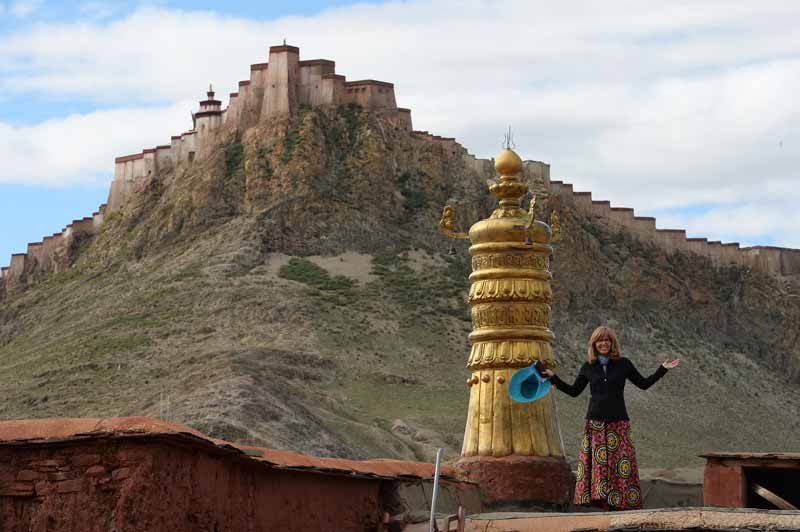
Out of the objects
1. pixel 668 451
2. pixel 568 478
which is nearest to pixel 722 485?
pixel 568 478

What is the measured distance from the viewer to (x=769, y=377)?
73750 millimetres

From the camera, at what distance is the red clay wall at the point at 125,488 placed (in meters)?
7.26

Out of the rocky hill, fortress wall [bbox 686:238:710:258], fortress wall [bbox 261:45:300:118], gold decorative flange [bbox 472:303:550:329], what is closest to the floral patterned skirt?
gold decorative flange [bbox 472:303:550:329]

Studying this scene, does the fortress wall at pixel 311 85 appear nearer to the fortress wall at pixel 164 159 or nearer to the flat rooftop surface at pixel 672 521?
the fortress wall at pixel 164 159

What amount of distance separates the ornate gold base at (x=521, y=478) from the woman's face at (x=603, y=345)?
911 mm

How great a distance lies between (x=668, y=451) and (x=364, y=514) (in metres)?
46.7

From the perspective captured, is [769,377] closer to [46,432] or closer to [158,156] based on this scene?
[158,156]

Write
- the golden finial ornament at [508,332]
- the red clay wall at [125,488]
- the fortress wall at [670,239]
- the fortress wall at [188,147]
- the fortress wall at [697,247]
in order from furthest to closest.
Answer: the fortress wall at [697,247] → the fortress wall at [670,239] → the fortress wall at [188,147] → the golden finial ornament at [508,332] → the red clay wall at [125,488]

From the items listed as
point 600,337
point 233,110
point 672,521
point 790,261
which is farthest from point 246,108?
point 672,521

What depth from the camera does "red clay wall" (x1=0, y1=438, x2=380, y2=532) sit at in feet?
23.8

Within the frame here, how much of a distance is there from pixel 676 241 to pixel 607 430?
67.3 meters

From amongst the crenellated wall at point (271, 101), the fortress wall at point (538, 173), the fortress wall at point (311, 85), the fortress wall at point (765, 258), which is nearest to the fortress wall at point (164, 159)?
the crenellated wall at point (271, 101)

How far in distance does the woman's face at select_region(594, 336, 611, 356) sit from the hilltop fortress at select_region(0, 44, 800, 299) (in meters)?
59.4

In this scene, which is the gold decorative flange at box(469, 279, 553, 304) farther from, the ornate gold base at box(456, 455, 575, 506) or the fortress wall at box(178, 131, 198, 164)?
the fortress wall at box(178, 131, 198, 164)
